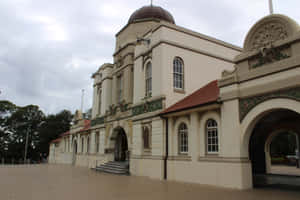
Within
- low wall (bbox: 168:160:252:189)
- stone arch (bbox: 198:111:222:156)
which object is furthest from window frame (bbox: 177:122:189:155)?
stone arch (bbox: 198:111:222:156)

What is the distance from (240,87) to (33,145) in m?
52.1

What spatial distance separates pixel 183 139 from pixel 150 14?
43.9ft

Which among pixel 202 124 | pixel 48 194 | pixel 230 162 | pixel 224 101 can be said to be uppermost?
pixel 224 101

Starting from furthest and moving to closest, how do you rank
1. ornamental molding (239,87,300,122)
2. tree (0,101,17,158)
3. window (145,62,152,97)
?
1. tree (0,101,17,158)
2. window (145,62,152,97)
3. ornamental molding (239,87,300,122)

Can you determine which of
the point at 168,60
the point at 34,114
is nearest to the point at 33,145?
the point at 34,114

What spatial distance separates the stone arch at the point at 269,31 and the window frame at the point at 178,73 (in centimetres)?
659

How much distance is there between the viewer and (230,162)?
1134 centimetres

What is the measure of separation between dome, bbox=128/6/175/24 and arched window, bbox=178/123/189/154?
12.4 m

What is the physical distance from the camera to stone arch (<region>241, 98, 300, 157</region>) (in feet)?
31.1

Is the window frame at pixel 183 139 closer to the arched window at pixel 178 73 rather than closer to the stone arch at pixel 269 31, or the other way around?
the arched window at pixel 178 73

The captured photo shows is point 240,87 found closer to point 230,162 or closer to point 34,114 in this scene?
point 230,162

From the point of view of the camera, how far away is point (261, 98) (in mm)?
10492

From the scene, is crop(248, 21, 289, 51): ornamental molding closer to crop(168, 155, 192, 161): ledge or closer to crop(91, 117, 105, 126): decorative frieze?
crop(168, 155, 192, 161): ledge

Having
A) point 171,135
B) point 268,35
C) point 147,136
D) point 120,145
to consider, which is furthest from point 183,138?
point 120,145
